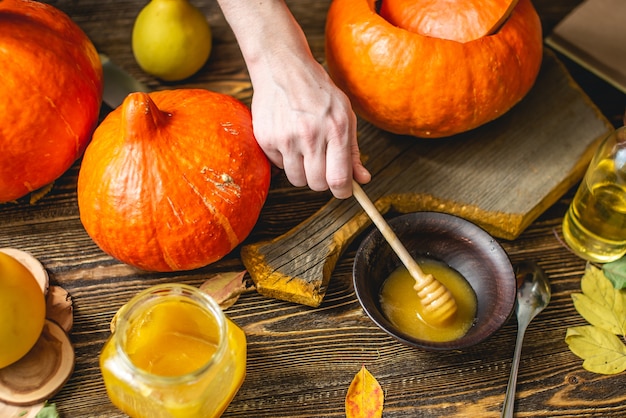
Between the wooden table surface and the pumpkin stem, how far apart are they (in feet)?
0.85

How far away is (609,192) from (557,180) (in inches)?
4.5

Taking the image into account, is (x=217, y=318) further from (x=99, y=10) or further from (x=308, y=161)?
(x=99, y=10)

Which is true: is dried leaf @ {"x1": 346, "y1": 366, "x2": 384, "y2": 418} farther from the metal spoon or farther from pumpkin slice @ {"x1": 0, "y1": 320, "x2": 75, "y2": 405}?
pumpkin slice @ {"x1": 0, "y1": 320, "x2": 75, "y2": 405}

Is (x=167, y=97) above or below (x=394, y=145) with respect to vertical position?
above

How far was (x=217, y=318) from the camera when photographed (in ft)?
2.84

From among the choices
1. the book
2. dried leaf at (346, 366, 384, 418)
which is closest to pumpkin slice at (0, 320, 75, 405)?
dried leaf at (346, 366, 384, 418)

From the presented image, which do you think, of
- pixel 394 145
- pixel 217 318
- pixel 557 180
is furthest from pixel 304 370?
pixel 557 180

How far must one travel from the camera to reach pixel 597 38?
1.38 metres

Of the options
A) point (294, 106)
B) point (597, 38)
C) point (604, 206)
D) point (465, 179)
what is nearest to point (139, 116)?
point (294, 106)

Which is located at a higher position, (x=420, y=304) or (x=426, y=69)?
(x=426, y=69)

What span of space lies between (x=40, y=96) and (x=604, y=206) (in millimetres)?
874

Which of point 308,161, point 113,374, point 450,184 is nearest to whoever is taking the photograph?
point 113,374

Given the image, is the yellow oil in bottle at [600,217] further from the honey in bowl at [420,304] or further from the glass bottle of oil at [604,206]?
the honey in bowl at [420,304]

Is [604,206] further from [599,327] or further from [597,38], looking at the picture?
[597,38]
